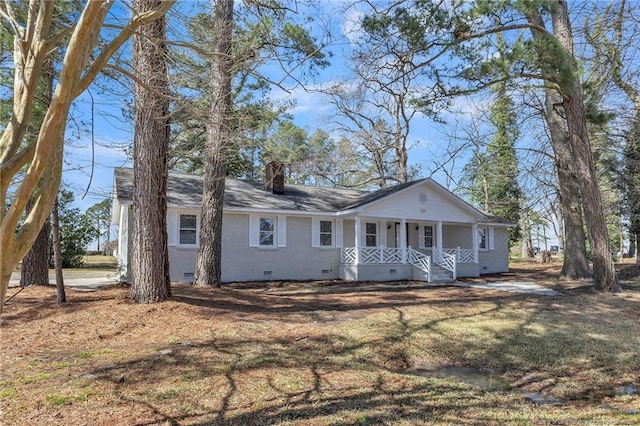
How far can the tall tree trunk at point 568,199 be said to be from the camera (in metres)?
14.9

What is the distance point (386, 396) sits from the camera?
427cm

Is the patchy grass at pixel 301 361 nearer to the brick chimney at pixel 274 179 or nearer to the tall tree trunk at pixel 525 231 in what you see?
the brick chimney at pixel 274 179

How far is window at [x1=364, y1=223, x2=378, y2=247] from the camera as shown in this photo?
19.2 metres

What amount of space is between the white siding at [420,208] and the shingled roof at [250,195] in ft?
1.24

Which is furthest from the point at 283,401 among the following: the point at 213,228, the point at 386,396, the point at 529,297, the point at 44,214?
the point at 529,297

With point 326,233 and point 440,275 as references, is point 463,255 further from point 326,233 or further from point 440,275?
point 326,233

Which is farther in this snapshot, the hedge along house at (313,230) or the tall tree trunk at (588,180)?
the hedge along house at (313,230)

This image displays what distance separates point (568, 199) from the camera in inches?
615

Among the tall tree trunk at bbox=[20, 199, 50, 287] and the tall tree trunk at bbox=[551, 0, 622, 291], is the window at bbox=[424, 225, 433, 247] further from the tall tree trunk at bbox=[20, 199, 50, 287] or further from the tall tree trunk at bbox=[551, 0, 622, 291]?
the tall tree trunk at bbox=[20, 199, 50, 287]

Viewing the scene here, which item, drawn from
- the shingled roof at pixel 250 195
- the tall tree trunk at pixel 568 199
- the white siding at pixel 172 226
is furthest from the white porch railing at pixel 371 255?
the white siding at pixel 172 226

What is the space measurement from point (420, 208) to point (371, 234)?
2.44m

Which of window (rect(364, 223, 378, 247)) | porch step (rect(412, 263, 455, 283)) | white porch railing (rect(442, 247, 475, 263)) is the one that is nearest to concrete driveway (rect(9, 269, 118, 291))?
window (rect(364, 223, 378, 247))

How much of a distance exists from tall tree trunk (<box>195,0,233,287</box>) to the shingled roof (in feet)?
11.2

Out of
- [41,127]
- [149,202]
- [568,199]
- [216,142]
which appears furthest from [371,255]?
[41,127]
